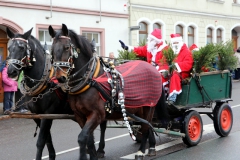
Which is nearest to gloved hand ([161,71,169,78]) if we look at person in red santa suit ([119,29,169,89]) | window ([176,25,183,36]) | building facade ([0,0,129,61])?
person in red santa suit ([119,29,169,89])

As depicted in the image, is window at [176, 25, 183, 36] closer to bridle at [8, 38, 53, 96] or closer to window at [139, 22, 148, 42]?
window at [139, 22, 148, 42]

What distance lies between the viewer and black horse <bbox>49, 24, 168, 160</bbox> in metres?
5.44

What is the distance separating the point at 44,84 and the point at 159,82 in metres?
1.90

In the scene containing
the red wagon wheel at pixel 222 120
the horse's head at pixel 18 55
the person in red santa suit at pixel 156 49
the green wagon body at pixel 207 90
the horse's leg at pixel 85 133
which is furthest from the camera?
the red wagon wheel at pixel 222 120

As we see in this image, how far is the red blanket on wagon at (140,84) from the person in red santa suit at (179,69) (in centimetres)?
59

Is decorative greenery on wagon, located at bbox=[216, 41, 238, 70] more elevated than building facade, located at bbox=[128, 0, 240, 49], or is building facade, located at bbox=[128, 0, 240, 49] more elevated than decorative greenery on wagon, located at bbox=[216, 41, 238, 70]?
building facade, located at bbox=[128, 0, 240, 49]

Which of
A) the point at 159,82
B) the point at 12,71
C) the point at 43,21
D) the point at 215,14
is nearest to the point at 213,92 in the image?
the point at 159,82

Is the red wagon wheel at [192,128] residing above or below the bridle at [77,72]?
below

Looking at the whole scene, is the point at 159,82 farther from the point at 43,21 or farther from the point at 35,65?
the point at 43,21

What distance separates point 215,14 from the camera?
82.6ft

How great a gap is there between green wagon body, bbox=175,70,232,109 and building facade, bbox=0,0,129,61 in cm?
841

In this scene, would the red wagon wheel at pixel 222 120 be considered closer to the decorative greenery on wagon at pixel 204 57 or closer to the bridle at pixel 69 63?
the decorative greenery on wagon at pixel 204 57

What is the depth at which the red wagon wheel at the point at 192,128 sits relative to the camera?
24.9 feet

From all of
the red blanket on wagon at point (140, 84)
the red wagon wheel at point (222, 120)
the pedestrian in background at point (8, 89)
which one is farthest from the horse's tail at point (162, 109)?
the pedestrian in background at point (8, 89)
